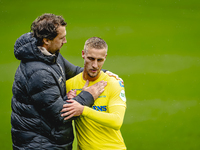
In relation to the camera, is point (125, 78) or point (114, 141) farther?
point (125, 78)

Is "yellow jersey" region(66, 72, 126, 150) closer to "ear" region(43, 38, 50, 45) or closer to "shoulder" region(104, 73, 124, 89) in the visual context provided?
"shoulder" region(104, 73, 124, 89)

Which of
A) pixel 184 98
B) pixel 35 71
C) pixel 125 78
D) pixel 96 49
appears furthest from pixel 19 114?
pixel 184 98

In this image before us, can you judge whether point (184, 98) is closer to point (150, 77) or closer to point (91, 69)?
point (150, 77)

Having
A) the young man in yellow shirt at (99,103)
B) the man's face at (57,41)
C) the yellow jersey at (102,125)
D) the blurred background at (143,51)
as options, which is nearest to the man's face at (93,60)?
the young man in yellow shirt at (99,103)

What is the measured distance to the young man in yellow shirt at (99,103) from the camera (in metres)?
1.83

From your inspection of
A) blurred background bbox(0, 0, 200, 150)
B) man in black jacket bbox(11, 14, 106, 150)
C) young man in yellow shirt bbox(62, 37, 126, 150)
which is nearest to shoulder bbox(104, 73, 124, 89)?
young man in yellow shirt bbox(62, 37, 126, 150)

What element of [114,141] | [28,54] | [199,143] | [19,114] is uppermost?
[28,54]

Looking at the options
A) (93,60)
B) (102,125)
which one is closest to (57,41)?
(93,60)

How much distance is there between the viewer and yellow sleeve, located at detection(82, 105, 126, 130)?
1.71 m

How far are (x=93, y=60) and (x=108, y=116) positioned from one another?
44 cm

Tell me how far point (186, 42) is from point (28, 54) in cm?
262

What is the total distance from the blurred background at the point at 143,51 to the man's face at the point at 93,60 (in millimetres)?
1525

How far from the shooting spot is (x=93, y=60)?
187 cm

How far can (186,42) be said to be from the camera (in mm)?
3566
